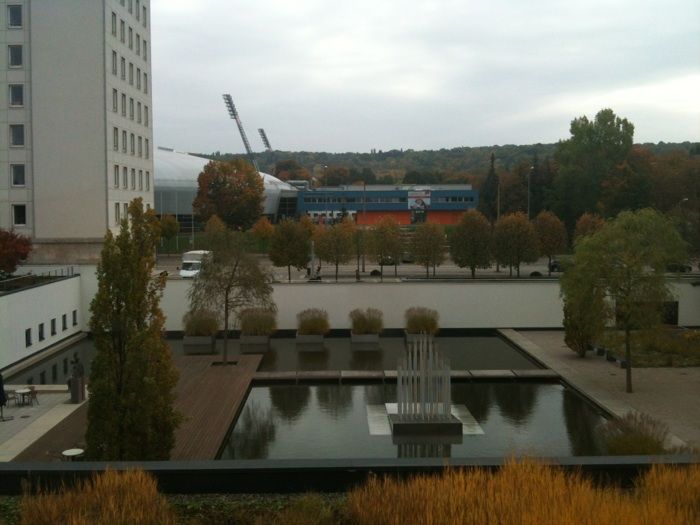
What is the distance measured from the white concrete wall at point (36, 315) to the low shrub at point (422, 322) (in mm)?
11605

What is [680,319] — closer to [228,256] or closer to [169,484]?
[228,256]

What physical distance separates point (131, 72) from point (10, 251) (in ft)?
46.5

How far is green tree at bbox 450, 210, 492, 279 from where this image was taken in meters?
43.1

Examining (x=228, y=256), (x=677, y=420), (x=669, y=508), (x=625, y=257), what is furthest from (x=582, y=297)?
(x=669, y=508)

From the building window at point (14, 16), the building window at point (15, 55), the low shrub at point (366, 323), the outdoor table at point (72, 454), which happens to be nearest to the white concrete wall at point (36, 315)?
the outdoor table at point (72, 454)

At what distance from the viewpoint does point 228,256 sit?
2327 cm

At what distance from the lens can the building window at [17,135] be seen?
109 feet

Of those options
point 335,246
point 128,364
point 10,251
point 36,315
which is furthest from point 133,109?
point 128,364

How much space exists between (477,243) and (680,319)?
16.1 metres

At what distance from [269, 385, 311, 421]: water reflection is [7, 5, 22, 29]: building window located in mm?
22627

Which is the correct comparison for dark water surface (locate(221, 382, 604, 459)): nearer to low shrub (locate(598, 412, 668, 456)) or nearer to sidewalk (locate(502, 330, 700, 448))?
sidewalk (locate(502, 330, 700, 448))

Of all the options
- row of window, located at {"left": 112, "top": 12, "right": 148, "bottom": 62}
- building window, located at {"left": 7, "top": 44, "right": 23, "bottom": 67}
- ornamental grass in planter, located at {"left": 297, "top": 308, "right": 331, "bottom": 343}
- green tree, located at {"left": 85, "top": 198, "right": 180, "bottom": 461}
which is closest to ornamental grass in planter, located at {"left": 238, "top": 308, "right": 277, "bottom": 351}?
ornamental grass in planter, located at {"left": 297, "top": 308, "right": 331, "bottom": 343}

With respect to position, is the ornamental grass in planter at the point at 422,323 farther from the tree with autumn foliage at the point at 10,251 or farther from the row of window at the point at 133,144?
the row of window at the point at 133,144

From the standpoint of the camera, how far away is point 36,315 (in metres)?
23.2
